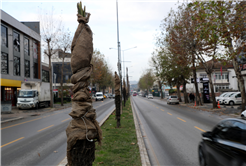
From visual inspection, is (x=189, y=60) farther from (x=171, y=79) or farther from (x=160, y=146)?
(x=160, y=146)

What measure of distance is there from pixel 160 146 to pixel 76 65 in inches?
243

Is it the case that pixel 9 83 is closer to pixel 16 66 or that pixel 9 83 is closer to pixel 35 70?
pixel 16 66

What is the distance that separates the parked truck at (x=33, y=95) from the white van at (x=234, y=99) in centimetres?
2661

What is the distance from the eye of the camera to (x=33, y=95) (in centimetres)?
2934

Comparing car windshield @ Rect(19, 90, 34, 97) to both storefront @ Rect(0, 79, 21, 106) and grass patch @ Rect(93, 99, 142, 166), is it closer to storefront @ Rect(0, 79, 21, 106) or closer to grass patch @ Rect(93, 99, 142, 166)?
storefront @ Rect(0, 79, 21, 106)

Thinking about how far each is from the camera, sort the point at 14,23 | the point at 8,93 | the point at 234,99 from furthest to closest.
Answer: the point at 14,23 → the point at 8,93 → the point at 234,99

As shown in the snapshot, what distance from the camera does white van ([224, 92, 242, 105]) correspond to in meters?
29.1

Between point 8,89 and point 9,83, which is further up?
point 9,83

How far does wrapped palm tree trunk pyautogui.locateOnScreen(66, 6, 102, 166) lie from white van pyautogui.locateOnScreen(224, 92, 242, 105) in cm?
2999

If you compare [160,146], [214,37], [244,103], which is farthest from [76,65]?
[244,103]

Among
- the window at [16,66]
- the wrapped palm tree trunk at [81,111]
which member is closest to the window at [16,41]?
the window at [16,66]

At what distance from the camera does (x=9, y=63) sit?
30672 millimetres

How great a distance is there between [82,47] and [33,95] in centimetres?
2813

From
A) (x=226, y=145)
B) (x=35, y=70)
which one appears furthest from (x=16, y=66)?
(x=226, y=145)
